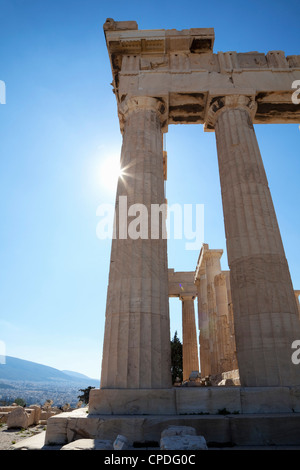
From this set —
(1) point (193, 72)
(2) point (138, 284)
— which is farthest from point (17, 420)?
(1) point (193, 72)

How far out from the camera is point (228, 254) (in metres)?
12.2

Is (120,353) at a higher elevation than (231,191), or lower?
lower

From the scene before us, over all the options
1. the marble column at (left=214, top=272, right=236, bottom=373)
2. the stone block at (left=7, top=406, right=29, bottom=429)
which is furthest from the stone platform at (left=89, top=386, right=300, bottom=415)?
the marble column at (left=214, top=272, right=236, bottom=373)

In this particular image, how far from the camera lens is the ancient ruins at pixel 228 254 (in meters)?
8.42

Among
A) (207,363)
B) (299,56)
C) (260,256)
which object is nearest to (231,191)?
→ (260,256)

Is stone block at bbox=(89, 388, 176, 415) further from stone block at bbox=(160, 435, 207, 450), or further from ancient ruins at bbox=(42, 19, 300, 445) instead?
stone block at bbox=(160, 435, 207, 450)

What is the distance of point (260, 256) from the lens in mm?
11203

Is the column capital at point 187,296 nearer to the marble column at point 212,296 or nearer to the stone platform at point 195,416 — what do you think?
the marble column at point 212,296

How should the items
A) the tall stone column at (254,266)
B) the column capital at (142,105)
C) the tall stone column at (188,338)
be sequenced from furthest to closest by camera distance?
the tall stone column at (188,338) < the column capital at (142,105) < the tall stone column at (254,266)

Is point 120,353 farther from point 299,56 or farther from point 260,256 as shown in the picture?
point 299,56

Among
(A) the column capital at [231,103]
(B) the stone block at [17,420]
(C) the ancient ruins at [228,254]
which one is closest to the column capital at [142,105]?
(C) the ancient ruins at [228,254]

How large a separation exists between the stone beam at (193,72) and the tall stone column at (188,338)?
26.1 meters

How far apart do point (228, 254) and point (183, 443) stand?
7941 mm
